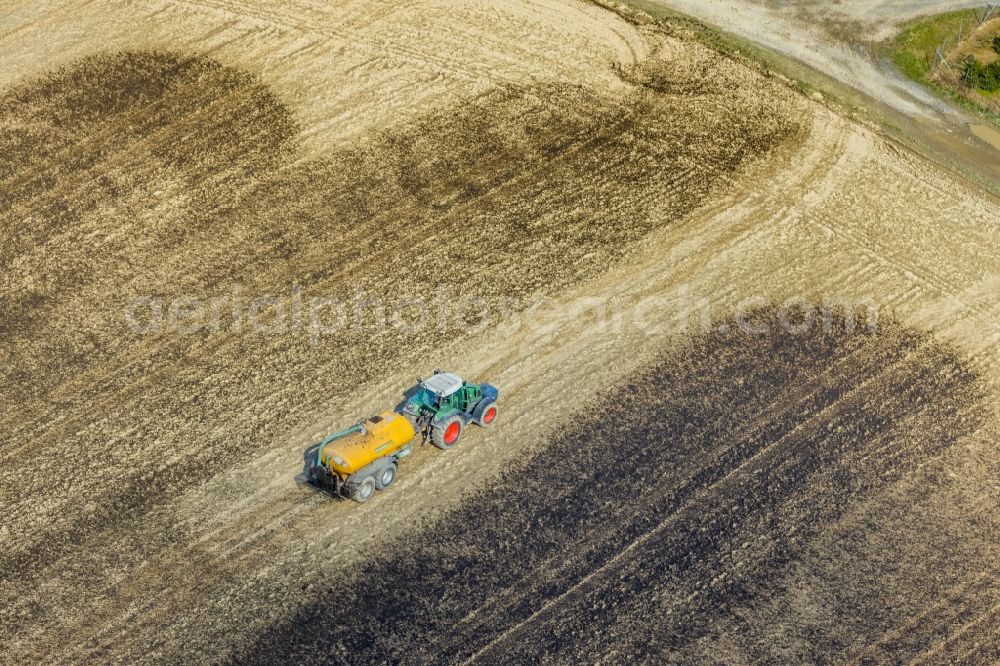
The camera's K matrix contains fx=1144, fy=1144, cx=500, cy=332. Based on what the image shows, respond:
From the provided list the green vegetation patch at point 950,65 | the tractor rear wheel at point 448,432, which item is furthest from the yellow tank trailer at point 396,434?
the green vegetation patch at point 950,65

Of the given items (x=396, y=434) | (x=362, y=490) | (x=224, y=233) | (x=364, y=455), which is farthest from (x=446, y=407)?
(x=224, y=233)

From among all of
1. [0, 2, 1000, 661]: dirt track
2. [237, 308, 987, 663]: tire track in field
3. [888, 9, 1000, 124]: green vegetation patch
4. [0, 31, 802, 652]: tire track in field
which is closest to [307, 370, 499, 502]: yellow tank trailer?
[0, 2, 1000, 661]: dirt track

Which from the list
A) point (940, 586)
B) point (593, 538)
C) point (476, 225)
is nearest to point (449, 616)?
point (593, 538)

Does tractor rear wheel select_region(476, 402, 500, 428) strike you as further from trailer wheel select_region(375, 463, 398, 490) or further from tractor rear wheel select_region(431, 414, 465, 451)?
trailer wheel select_region(375, 463, 398, 490)

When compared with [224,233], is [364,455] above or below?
below

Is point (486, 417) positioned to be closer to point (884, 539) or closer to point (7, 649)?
point (884, 539)

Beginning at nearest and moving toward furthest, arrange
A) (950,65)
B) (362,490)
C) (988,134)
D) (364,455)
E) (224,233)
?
(364,455) < (362,490) < (224,233) < (988,134) < (950,65)

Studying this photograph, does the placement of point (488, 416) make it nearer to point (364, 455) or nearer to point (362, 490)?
point (364, 455)
